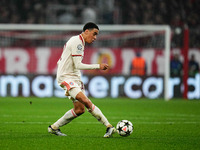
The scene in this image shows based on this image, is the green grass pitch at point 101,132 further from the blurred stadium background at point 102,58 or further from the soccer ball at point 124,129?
the blurred stadium background at point 102,58

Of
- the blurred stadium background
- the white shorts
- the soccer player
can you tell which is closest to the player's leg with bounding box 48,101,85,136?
the soccer player

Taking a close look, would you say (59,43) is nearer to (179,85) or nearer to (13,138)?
(179,85)

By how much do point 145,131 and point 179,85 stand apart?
1052 centimetres

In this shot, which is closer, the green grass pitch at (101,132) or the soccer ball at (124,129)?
the green grass pitch at (101,132)

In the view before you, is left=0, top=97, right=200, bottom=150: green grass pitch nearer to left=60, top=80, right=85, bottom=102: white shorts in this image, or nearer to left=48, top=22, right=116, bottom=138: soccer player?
left=48, top=22, right=116, bottom=138: soccer player

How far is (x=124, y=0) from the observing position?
26.2m

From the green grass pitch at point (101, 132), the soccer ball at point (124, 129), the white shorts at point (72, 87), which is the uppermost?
the white shorts at point (72, 87)

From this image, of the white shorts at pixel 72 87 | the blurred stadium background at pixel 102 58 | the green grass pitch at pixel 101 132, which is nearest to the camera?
the green grass pitch at pixel 101 132

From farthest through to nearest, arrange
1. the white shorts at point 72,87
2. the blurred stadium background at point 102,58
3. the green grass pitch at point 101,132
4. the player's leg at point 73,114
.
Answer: the blurred stadium background at point 102,58, the player's leg at point 73,114, the white shorts at point 72,87, the green grass pitch at point 101,132

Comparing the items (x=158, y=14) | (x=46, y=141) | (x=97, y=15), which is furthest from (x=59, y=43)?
(x=46, y=141)

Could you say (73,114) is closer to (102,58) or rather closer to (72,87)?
(72,87)

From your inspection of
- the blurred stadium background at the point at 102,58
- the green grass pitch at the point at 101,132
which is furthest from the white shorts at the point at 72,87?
the blurred stadium background at the point at 102,58

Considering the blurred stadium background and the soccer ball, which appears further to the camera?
the blurred stadium background

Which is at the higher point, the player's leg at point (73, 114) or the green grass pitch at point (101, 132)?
the player's leg at point (73, 114)
